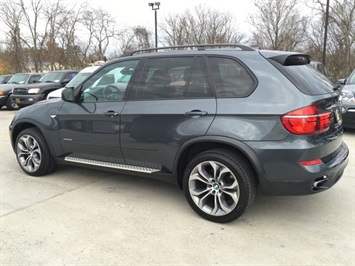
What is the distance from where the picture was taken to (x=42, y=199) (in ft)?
12.9

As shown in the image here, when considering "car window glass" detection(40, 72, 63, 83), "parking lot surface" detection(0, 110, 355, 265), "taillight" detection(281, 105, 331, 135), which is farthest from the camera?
"car window glass" detection(40, 72, 63, 83)

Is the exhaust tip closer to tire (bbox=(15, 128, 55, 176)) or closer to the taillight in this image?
the taillight

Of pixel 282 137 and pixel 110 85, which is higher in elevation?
pixel 110 85

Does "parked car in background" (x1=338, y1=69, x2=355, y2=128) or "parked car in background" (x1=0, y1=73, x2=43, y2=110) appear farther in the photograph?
"parked car in background" (x1=0, y1=73, x2=43, y2=110)

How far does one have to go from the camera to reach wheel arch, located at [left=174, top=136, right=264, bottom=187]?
3008mm

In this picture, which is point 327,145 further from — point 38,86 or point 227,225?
point 38,86

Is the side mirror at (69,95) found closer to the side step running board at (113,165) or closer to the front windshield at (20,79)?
the side step running board at (113,165)

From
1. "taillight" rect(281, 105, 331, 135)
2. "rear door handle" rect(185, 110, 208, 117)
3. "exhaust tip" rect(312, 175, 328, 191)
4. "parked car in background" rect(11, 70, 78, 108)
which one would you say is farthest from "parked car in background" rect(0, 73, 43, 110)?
"exhaust tip" rect(312, 175, 328, 191)

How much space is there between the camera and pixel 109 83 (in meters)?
4.07

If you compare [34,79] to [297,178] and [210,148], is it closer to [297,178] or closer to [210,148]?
[210,148]

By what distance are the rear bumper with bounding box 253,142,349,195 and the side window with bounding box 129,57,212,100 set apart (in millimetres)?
985

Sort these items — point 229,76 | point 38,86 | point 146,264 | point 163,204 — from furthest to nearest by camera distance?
point 38,86 < point 163,204 < point 229,76 < point 146,264

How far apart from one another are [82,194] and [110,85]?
4.60 ft

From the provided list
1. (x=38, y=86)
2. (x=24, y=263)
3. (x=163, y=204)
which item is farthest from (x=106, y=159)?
(x=38, y=86)
